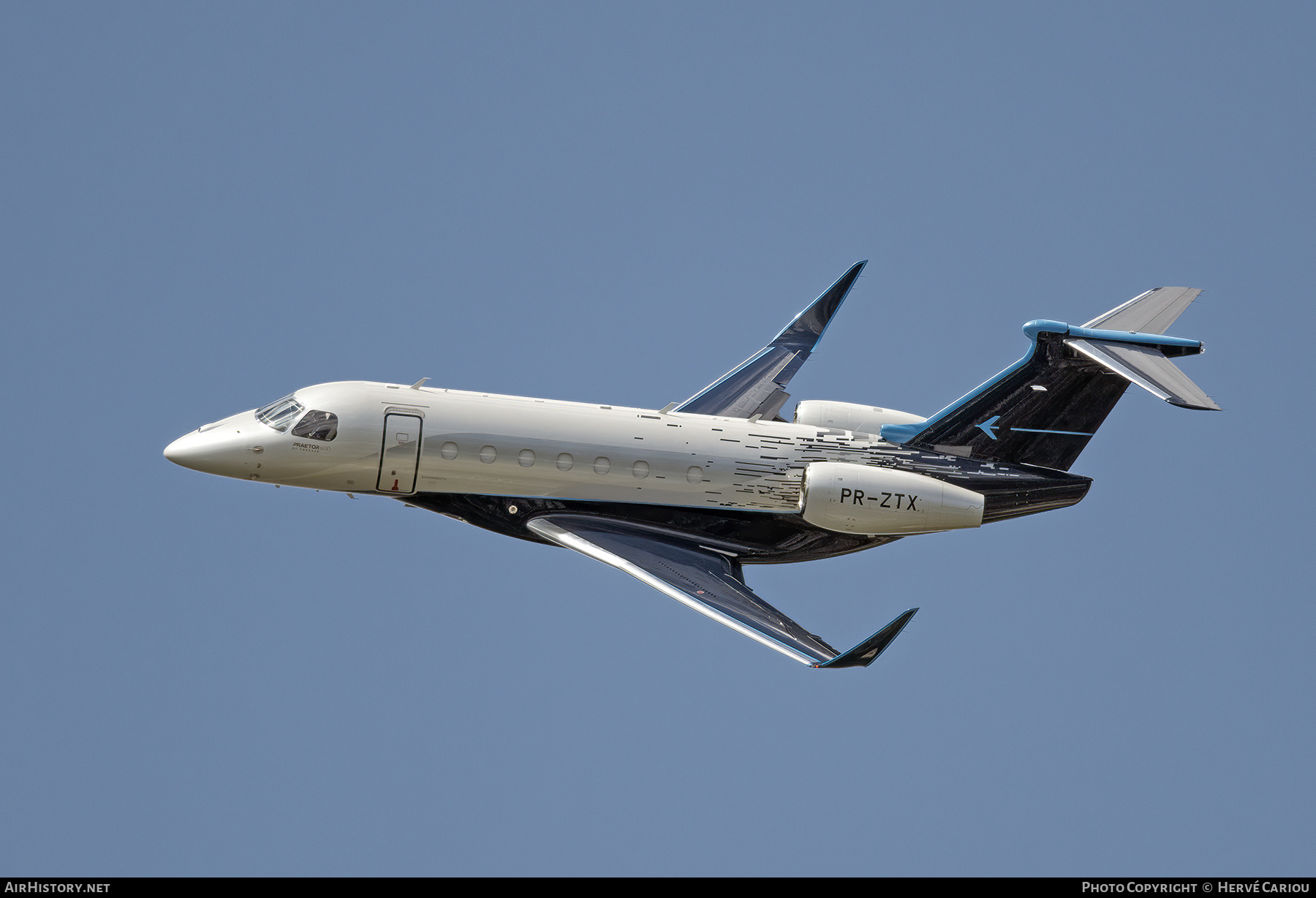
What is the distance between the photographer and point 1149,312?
31.3 metres

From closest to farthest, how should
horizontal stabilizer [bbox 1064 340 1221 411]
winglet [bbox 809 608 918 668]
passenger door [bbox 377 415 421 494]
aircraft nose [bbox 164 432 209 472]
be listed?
winglet [bbox 809 608 918 668] → horizontal stabilizer [bbox 1064 340 1221 411] → passenger door [bbox 377 415 421 494] → aircraft nose [bbox 164 432 209 472]

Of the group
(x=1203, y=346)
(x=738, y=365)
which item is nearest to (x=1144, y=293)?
(x=1203, y=346)

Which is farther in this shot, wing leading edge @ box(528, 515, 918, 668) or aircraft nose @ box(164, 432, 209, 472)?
aircraft nose @ box(164, 432, 209, 472)

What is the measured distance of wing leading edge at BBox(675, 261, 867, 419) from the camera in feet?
113

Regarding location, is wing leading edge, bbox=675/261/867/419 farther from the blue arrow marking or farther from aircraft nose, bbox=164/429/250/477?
aircraft nose, bbox=164/429/250/477

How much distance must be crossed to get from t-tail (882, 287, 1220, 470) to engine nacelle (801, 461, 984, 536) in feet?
3.52

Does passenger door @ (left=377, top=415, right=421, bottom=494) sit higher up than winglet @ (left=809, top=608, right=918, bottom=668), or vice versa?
passenger door @ (left=377, top=415, right=421, bottom=494)

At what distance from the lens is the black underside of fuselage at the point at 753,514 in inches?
1211

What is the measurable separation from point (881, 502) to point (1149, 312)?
6.77 m

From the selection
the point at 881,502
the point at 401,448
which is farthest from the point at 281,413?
the point at 881,502

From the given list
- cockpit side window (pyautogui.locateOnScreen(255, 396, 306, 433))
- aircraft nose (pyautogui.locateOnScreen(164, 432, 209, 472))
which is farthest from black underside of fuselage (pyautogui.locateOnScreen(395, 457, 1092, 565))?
aircraft nose (pyautogui.locateOnScreen(164, 432, 209, 472))

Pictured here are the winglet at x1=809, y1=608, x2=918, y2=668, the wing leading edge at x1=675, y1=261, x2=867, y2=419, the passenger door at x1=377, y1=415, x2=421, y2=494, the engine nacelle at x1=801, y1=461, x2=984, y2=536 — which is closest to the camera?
the winglet at x1=809, y1=608, x2=918, y2=668

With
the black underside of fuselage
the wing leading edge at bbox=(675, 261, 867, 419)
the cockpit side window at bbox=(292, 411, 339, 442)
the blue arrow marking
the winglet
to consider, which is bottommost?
the winglet

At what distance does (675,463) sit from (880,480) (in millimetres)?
4199
